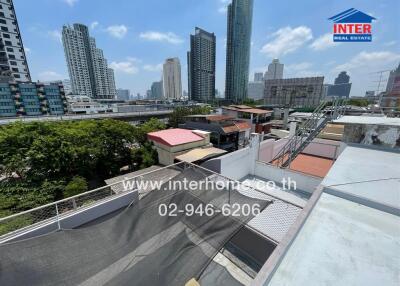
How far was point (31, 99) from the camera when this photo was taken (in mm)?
37500

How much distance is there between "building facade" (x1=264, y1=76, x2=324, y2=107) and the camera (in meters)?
51.5

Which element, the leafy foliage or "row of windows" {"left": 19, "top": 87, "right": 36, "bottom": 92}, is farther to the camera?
"row of windows" {"left": 19, "top": 87, "right": 36, "bottom": 92}

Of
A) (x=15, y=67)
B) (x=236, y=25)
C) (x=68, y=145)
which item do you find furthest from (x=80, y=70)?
(x=68, y=145)

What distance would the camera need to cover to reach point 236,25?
64.8 m

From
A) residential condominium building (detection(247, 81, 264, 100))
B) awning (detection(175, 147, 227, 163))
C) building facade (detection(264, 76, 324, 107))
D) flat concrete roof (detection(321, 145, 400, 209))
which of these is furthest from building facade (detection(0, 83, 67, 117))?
residential condominium building (detection(247, 81, 264, 100))

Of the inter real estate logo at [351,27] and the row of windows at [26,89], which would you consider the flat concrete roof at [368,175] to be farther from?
the row of windows at [26,89]

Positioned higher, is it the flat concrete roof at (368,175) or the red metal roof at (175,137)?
the flat concrete roof at (368,175)

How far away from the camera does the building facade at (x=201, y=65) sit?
73812 millimetres

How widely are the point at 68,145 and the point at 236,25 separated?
239 ft

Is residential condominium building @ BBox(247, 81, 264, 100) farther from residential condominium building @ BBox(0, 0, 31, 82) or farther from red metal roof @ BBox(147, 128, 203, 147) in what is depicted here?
red metal roof @ BBox(147, 128, 203, 147)

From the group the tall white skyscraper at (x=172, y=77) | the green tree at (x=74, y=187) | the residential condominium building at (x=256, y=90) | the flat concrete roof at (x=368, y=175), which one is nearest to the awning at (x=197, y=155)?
the green tree at (x=74, y=187)

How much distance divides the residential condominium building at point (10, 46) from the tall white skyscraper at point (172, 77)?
69728 mm

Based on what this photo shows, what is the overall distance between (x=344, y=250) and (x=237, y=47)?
251 ft

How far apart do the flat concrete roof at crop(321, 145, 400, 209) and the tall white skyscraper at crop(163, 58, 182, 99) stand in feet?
352
